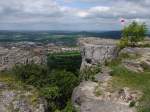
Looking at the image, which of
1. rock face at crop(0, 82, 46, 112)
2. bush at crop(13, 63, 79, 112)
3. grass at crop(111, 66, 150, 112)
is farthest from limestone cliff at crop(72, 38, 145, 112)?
bush at crop(13, 63, 79, 112)

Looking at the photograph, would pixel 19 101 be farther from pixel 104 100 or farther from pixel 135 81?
pixel 135 81

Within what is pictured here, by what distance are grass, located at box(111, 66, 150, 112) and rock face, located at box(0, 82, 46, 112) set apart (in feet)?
35.8

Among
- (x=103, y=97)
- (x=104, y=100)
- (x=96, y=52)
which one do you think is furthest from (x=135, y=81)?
(x=96, y=52)

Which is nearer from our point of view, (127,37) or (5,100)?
(5,100)

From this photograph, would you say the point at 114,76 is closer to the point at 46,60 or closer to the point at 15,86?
the point at 15,86

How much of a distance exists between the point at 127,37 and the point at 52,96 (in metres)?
26.6

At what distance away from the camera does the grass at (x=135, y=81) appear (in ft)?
115

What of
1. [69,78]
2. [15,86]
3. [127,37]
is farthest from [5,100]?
[127,37]

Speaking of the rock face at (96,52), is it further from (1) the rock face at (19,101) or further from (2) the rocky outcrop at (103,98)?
(2) the rocky outcrop at (103,98)

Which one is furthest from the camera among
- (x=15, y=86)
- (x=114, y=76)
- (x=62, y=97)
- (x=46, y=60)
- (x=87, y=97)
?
(x=46, y=60)

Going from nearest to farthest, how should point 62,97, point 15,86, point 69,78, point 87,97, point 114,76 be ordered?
point 87,97
point 114,76
point 15,86
point 62,97
point 69,78

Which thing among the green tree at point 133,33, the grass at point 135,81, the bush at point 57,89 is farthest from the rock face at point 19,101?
the green tree at point 133,33

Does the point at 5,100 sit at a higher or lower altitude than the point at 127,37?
lower

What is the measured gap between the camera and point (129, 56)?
5781 cm
